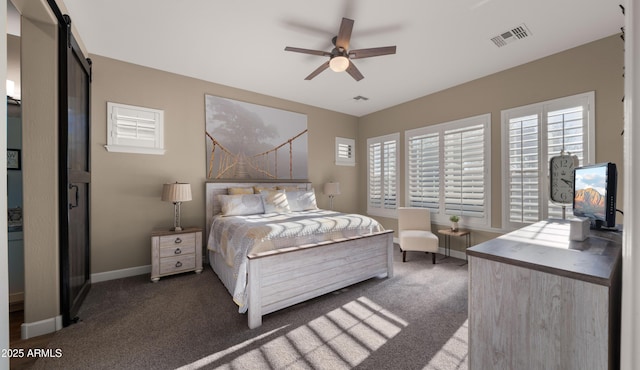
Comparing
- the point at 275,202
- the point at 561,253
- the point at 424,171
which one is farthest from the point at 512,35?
the point at 275,202

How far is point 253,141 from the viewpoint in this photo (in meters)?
4.43

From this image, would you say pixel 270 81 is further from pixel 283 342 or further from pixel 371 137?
pixel 283 342

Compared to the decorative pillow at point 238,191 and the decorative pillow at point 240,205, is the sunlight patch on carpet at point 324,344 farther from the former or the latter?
the decorative pillow at point 238,191

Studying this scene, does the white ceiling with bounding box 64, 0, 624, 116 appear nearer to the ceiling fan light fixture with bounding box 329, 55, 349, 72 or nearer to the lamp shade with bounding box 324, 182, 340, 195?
the ceiling fan light fixture with bounding box 329, 55, 349, 72

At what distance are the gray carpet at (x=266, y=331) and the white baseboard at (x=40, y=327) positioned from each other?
113mm

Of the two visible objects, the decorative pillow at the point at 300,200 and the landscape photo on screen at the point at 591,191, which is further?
the decorative pillow at the point at 300,200

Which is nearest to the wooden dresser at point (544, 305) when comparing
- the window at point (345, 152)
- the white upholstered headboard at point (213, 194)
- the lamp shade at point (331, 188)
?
the white upholstered headboard at point (213, 194)

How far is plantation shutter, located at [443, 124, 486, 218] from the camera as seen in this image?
391 cm

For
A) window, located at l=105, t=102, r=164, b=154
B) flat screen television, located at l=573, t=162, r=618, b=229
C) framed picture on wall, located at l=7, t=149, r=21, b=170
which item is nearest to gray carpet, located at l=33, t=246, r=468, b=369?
flat screen television, located at l=573, t=162, r=618, b=229

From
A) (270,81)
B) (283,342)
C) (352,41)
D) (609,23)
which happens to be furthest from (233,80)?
(609,23)

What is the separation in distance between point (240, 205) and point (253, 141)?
127 centimetres

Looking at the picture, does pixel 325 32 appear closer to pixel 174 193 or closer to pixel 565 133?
pixel 174 193

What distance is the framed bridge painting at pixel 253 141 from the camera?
13.4 feet

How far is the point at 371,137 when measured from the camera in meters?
5.70
